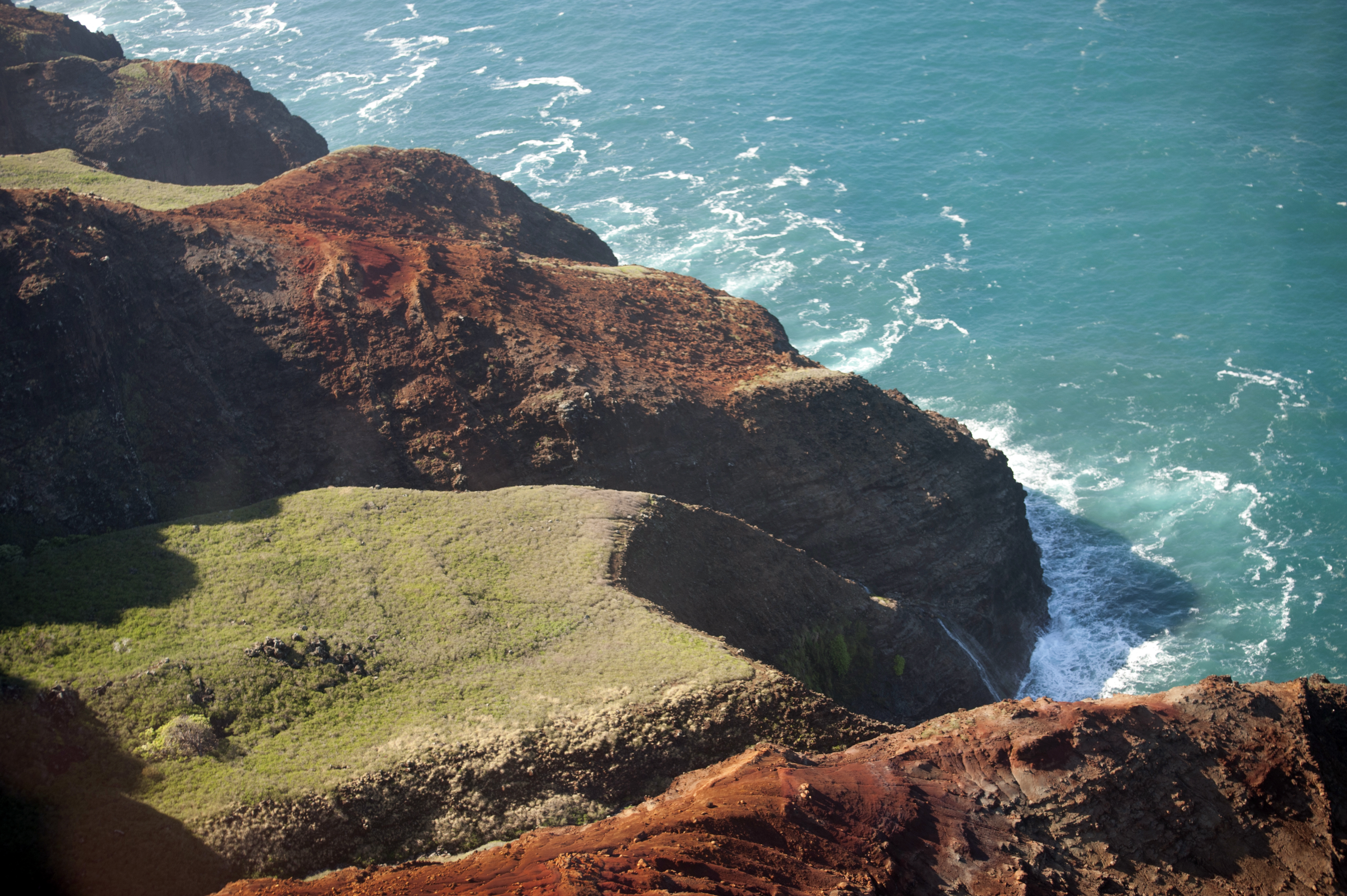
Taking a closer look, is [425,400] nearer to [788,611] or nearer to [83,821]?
[788,611]

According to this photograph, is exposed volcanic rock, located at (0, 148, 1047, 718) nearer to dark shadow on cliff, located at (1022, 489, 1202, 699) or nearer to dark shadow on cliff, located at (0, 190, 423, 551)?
dark shadow on cliff, located at (0, 190, 423, 551)

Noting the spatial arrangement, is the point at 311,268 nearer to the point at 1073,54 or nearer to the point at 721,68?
the point at 721,68

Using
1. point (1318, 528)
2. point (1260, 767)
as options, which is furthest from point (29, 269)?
point (1318, 528)

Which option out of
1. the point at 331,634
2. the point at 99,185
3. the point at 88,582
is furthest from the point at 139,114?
the point at 331,634

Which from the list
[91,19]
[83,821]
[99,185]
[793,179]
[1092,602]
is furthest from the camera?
[91,19]

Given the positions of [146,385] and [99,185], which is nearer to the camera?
[146,385]

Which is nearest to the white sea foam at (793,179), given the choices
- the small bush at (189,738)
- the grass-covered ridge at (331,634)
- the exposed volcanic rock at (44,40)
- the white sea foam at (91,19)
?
the exposed volcanic rock at (44,40)

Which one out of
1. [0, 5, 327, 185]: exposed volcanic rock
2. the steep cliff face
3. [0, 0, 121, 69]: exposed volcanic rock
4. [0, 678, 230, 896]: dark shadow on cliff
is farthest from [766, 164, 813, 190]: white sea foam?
[0, 678, 230, 896]: dark shadow on cliff
